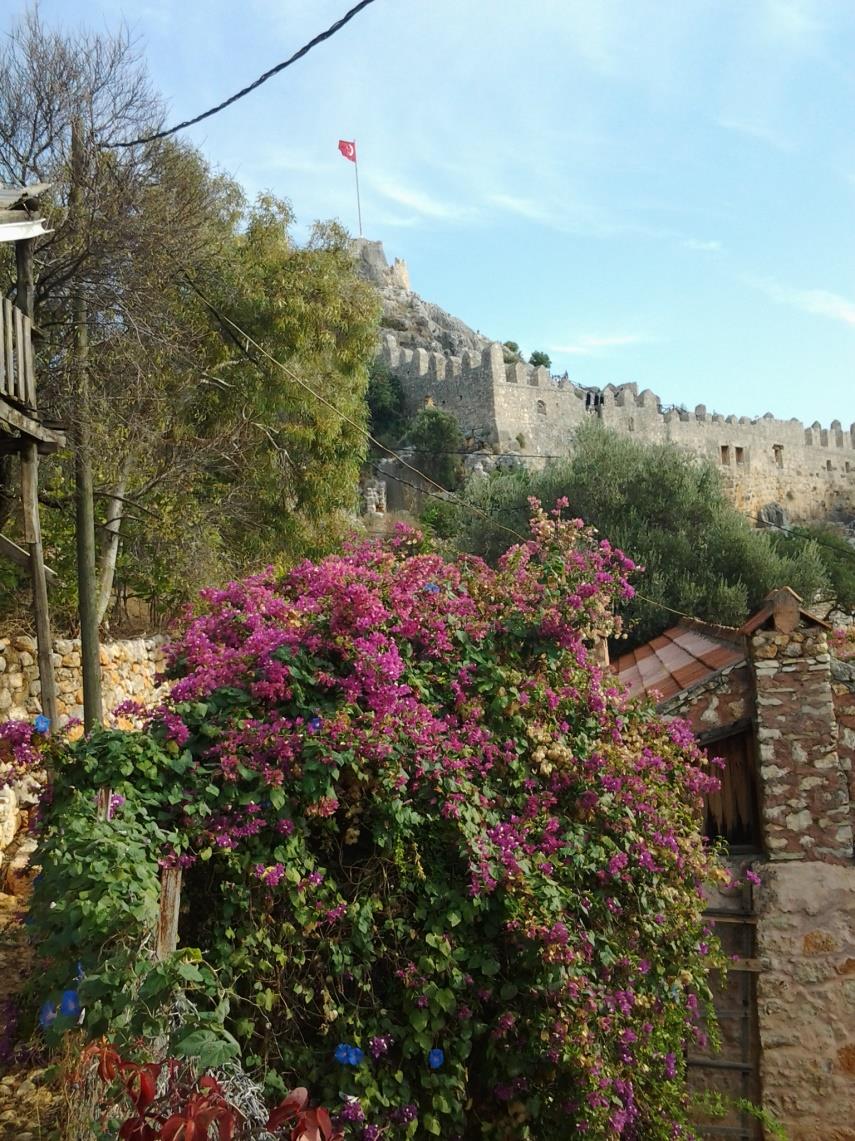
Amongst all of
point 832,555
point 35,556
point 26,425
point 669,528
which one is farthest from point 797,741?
point 832,555

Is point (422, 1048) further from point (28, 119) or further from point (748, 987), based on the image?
point (28, 119)

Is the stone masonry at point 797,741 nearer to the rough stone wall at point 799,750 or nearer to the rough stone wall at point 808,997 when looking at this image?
the rough stone wall at point 799,750

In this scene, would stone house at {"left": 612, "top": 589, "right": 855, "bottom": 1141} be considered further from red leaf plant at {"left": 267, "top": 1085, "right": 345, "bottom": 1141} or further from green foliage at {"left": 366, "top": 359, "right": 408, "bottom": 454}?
green foliage at {"left": 366, "top": 359, "right": 408, "bottom": 454}

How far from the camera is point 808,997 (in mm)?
7379

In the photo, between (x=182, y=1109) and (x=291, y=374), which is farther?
(x=291, y=374)

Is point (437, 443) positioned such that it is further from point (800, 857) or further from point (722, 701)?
point (800, 857)

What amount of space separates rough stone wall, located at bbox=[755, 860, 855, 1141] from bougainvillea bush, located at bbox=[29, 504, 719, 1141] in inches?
76.0

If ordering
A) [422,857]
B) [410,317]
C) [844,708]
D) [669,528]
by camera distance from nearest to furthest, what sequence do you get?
[422,857] → [844,708] → [669,528] → [410,317]

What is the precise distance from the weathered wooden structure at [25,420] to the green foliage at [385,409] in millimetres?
26959

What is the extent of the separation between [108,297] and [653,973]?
8858mm

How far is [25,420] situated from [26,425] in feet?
0.12

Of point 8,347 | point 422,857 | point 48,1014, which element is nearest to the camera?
point 48,1014

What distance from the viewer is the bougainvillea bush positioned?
14.7 feet

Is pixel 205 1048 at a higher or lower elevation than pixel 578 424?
lower
